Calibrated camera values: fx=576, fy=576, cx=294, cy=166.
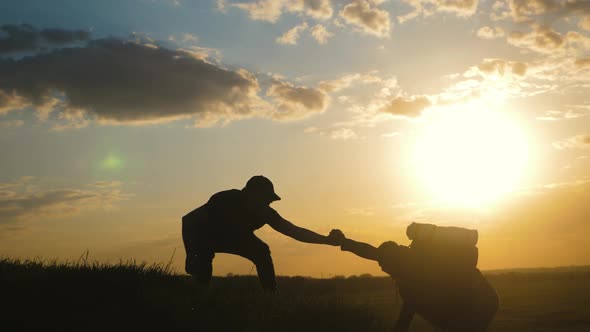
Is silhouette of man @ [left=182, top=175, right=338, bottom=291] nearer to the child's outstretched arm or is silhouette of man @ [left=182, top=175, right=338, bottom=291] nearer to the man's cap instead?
the man's cap

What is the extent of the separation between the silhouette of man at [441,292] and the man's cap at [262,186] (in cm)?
279

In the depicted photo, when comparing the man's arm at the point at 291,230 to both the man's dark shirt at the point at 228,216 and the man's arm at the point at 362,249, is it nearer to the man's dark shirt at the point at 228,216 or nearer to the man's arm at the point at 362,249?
the man's dark shirt at the point at 228,216

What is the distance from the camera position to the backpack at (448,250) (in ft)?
21.7

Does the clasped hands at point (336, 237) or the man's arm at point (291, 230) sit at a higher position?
the man's arm at point (291, 230)

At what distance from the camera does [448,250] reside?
21.8ft

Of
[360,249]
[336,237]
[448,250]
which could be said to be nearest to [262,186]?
[336,237]

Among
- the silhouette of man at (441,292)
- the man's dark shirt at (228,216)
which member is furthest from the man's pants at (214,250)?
the silhouette of man at (441,292)

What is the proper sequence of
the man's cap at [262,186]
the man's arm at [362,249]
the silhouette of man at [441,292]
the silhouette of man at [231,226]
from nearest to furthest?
the silhouette of man at [441,292] → the man's arm at [362,249] → the man's cap at [262,186] → the silhouette of man at [231,226]

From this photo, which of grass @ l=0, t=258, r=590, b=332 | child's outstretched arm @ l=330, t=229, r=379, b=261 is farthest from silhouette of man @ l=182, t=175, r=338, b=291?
child's outstretched arm @ l=330, t=229, r=379, b=261

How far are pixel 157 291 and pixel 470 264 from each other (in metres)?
4.21

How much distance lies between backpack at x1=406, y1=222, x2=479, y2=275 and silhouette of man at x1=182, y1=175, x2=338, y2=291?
284cm

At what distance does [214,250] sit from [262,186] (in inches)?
54.7

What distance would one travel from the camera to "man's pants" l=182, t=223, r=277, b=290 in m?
9.34

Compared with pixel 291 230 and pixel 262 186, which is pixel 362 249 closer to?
pixel 291 230
